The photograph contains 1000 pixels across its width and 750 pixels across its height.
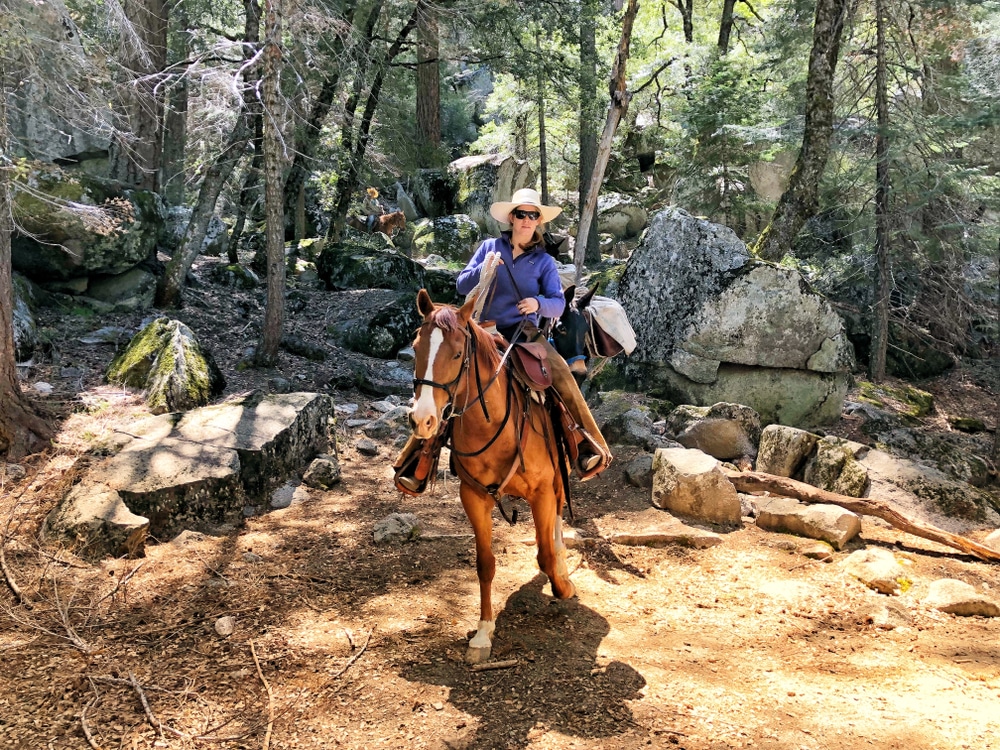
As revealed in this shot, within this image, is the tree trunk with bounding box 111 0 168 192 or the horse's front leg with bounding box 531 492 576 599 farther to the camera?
the tree trunk with bounding box 111 0 168 192

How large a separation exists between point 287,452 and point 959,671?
6.76 m

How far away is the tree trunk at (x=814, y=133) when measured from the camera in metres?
12.0

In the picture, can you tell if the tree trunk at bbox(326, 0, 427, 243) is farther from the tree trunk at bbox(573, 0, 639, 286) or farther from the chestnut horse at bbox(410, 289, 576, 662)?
the chestnut horse at bbox(410, 289, 576, 662)

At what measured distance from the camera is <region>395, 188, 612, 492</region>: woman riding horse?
5258 millimetres

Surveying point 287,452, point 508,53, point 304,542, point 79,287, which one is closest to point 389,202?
point 508,53

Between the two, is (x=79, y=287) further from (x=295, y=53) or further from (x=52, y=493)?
(x=52, y=493)

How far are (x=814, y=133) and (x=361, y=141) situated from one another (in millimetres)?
10304

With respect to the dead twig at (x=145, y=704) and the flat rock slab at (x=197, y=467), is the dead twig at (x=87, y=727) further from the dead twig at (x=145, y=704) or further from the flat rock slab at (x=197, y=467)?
the flat rock slab at (x=197, y=467)

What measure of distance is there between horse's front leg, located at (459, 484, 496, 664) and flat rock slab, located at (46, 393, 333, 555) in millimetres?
3234

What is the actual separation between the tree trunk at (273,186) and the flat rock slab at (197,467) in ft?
9.23

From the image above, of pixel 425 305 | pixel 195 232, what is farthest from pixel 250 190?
pixel 425 305

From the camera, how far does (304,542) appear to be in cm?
660

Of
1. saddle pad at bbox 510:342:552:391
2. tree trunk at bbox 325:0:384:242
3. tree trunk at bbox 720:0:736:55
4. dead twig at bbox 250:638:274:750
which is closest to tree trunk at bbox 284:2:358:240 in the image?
tree trunk at bbox 325:0:384:242

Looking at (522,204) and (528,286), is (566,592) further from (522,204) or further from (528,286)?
(522,204)
